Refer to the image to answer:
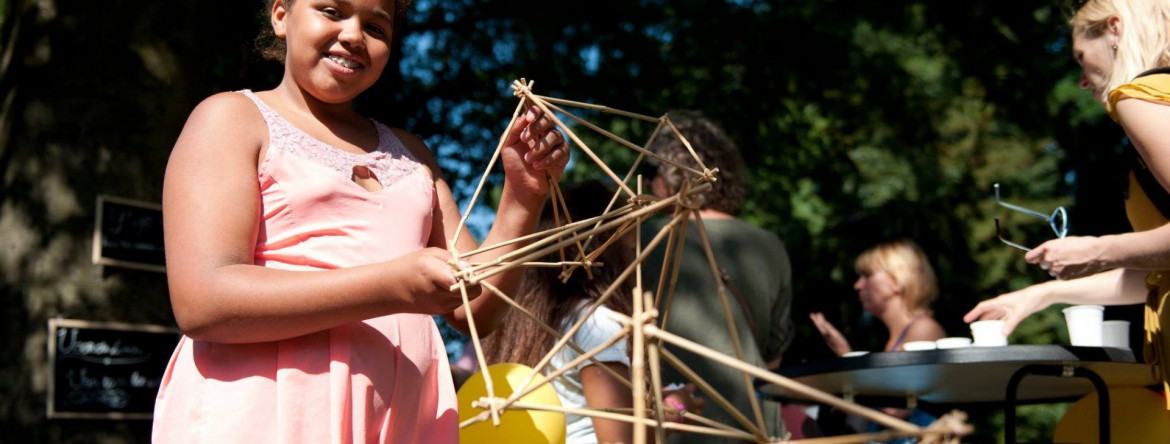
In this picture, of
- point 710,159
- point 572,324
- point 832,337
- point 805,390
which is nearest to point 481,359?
point 805,390

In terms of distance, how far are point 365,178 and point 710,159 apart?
2.21 meters

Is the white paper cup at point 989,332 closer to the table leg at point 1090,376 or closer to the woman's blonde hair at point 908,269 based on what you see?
the table leg at point 1090,376

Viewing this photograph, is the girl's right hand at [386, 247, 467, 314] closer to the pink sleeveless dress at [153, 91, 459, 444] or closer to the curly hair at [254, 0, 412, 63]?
the pink sleeveless dress at [153, 91, 459, 444]

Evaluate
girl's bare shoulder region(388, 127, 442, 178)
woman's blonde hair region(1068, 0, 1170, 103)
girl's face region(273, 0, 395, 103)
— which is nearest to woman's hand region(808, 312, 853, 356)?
woman's blonde hair region(1068, 0, 1170, 103)

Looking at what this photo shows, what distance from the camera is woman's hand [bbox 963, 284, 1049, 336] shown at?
2818mm

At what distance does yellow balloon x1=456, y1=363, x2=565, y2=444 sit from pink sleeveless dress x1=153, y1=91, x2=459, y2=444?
0.44 meters

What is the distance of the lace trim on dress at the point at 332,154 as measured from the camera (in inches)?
63.4

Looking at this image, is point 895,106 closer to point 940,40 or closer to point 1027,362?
point 940,40

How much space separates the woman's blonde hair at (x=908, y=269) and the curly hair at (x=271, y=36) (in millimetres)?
3192

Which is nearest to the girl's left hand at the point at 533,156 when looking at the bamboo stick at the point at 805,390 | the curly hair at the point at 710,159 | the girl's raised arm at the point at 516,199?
the girl's raised arm at the point at 516,199

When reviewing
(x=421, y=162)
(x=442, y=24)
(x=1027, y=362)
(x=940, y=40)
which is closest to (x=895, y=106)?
(x=940, y=40)

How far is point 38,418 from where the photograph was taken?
3.44 metres

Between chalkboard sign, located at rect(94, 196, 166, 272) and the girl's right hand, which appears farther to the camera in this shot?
chalkboard sign, located at rect(94, 196, 166, 272)

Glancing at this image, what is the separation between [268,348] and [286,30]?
51 cm
